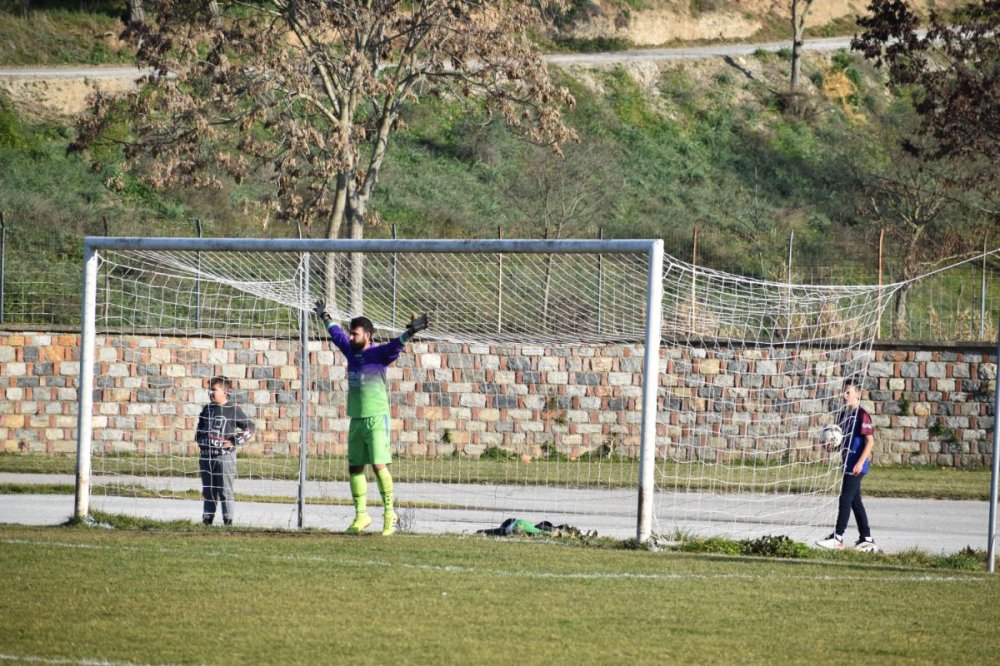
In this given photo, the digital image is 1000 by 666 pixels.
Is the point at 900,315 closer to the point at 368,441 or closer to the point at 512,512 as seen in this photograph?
the point at 512,512

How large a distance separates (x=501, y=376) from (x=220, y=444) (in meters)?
8.44

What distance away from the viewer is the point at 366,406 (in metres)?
11.3

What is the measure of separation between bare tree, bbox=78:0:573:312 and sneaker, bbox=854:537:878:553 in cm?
1283

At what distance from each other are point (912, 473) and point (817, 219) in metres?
17.5

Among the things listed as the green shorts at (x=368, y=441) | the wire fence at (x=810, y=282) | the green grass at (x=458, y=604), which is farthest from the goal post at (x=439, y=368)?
the green grass at (x=458, y=604)

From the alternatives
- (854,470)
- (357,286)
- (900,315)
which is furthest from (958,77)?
(854,470)

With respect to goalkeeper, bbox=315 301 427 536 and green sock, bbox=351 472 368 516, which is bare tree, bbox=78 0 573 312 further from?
green sock, bbox=351 472 368 516

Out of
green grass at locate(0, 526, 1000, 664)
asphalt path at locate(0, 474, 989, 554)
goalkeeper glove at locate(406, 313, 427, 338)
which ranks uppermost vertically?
goalkeeper glove at locate(406, 313, 427, 338)

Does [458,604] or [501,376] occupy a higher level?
[501,376]

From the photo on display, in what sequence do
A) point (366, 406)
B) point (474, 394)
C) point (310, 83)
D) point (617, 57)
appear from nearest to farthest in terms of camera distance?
point (366, 406) → point (474, 394) → point (310, 83) → point (617, 57)

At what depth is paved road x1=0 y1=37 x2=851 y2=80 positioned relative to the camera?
3681cm

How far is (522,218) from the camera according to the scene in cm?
3086

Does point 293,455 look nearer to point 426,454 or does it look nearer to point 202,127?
point 426,454

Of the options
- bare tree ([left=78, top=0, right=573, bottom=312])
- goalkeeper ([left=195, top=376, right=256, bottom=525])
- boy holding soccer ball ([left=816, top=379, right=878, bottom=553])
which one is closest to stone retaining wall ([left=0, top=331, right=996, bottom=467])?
bare tree ([left=78, top=0, right=573, bottom=312])
